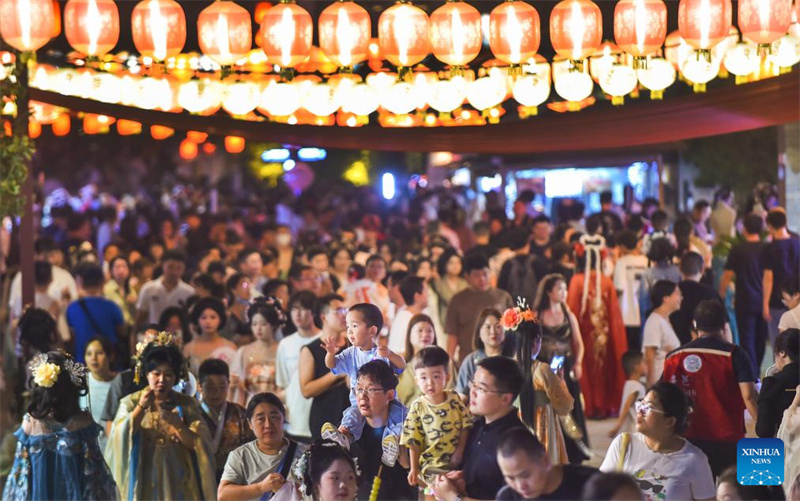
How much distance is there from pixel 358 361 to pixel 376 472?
0.73 meters

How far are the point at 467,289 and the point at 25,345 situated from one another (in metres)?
3.54

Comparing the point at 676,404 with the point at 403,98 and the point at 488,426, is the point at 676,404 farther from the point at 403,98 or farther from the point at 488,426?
the point at 403,98

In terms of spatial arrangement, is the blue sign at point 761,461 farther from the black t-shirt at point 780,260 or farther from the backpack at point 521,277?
the backpack at point 521,277

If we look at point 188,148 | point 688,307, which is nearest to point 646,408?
point 688,307

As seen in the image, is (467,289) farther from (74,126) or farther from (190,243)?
(74,126)

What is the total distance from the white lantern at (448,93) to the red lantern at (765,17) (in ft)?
19.9

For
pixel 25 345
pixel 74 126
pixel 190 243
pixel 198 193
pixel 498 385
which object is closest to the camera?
pixel 498 385

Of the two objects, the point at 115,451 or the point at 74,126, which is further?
the point at 74,126

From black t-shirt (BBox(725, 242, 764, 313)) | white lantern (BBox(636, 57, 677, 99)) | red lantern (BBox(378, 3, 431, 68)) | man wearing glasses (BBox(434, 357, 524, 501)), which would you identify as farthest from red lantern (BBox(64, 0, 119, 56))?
black t-shirt (BBox(725, 242, 764, 313))

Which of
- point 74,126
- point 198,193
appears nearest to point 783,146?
point 198,193

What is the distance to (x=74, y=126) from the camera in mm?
33594

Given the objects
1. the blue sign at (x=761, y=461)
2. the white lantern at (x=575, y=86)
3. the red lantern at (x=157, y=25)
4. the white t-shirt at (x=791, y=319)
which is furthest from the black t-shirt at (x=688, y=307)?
the red lantern at (x=157, y=25)

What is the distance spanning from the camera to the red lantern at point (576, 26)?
1041 centimetres

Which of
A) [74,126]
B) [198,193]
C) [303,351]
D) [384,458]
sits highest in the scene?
[74,126]
